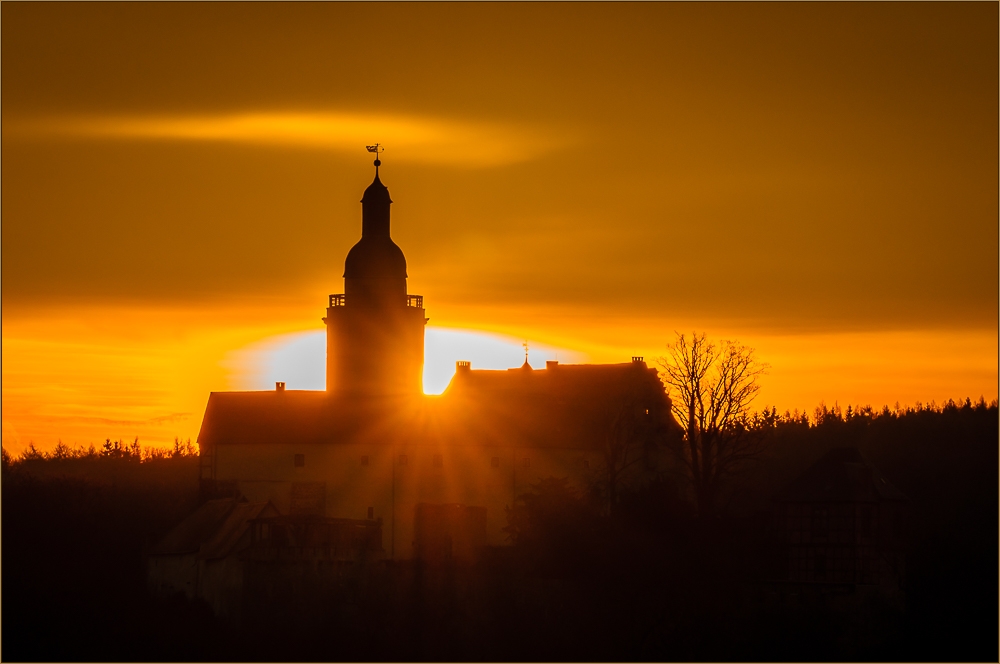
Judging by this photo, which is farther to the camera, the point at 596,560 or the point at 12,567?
the point at 12,567

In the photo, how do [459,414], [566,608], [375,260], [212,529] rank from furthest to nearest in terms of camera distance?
[375,260] < [459,414] < [212,529] < [566,608]

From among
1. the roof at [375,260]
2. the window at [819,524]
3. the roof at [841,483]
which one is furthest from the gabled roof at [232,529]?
the window at [819,524]

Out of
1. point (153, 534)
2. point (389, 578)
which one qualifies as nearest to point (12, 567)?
point (153, 534)

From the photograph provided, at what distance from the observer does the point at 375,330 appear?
68.2 meters

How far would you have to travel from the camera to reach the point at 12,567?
6228cm

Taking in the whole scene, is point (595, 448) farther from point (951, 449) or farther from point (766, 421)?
point (951, 449)

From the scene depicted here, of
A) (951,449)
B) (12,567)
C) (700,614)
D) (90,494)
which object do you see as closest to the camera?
(700,614)

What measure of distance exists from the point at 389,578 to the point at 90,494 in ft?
57.9

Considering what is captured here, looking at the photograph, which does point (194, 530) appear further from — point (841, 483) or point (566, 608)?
point (841, 483)

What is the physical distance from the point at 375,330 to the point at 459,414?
4.84 metres

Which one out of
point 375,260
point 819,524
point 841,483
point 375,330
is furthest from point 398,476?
point 841,483

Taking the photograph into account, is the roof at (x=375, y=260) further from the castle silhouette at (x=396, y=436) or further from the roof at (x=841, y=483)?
the roof at (x=841, y=483)

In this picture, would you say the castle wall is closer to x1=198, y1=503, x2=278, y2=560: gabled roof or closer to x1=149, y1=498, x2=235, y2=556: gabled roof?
x1=198, y1=503, x2=278, y2=560: gabled roof

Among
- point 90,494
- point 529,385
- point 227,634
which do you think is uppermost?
point 529,385
